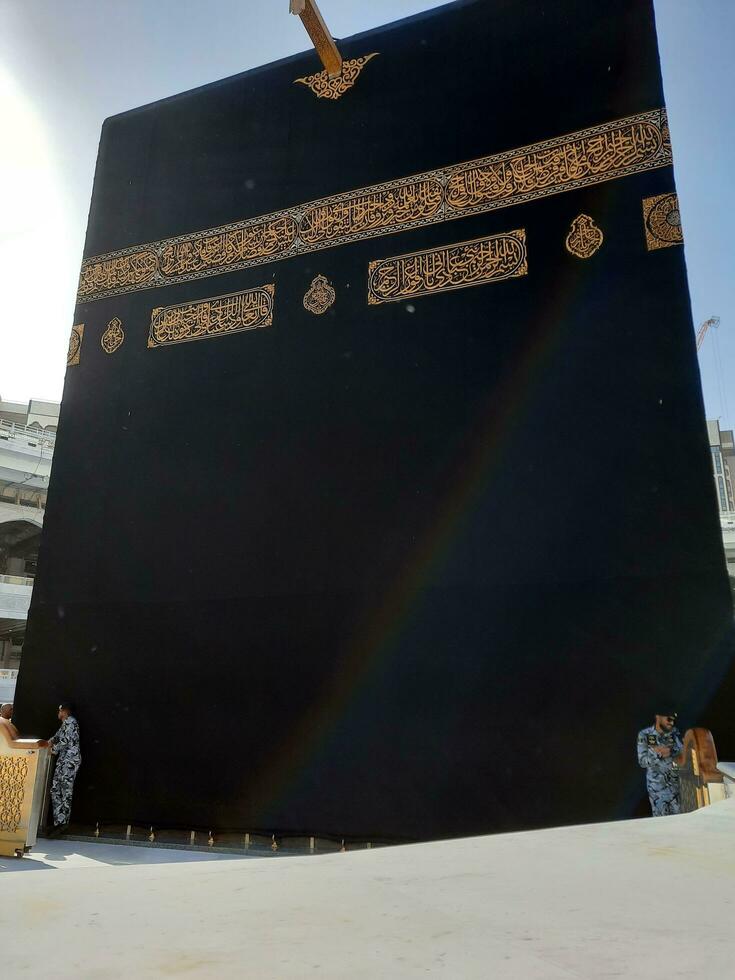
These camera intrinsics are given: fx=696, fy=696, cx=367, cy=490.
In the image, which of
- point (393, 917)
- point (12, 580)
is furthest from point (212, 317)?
point (12, 580)

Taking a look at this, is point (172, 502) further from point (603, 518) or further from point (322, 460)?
point (603, 518)

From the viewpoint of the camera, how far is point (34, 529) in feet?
44.2

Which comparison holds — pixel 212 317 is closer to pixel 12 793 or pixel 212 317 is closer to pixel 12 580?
pixel 12 793

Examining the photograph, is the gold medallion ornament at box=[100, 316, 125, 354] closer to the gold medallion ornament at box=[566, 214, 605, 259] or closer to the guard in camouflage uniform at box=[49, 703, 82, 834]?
the guard in camouflage uniform at box=[49, 703, 82, 834]

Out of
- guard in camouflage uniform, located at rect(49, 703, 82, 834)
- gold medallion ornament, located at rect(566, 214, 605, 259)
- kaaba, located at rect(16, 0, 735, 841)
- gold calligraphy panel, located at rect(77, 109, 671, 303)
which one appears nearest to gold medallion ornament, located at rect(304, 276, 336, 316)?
kaaba, located at rect(16, 0, 735, 841)

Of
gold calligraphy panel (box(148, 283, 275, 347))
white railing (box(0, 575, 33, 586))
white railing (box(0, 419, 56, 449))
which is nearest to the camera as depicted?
gold calligraphy panel (box(148, 283, 275, 347))

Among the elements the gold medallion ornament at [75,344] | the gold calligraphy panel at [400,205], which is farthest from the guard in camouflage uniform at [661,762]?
the gold medallion ornament at [75,344]

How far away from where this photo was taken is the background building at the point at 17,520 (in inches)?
428

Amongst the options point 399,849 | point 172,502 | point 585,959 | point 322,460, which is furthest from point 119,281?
point 585,959

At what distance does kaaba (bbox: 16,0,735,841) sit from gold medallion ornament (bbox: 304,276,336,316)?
2 cm

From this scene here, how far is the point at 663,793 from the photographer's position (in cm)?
225

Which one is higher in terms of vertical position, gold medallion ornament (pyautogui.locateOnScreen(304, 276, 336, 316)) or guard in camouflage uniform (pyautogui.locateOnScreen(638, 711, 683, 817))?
gold medallion ornament (pyautogui.locateOnScreen(304, 276, 336, 316))

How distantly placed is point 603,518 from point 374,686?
3.79 ft

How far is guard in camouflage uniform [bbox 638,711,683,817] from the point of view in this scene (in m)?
2.24
